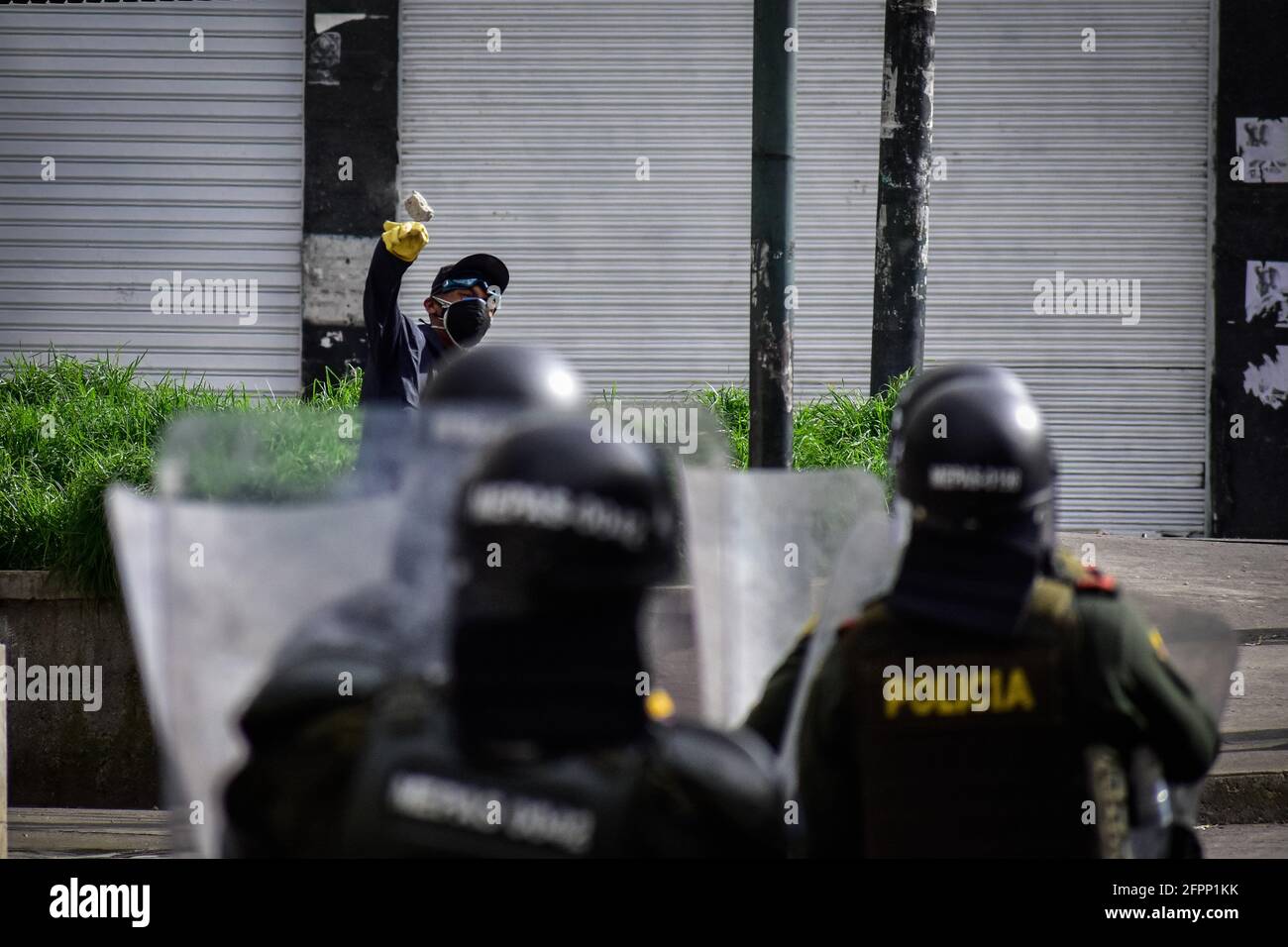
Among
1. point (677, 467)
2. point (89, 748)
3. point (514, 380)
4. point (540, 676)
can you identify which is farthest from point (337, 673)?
point (89, 748)

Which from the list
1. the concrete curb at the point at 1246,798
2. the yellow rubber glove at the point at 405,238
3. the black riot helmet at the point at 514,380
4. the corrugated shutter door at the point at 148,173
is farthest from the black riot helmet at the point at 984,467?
the corrugated shutter door at the point at 148,173

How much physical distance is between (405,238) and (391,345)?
2.06ft

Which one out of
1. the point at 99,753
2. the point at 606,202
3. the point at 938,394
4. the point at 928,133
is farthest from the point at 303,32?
the point at 938,394

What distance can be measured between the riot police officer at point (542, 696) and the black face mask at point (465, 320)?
4087 mm

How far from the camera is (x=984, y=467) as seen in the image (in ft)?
7.09

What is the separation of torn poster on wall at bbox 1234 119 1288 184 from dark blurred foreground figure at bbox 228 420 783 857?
11698mm

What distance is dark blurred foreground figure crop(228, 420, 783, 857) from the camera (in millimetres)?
1514

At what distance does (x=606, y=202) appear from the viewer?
39.7 feet

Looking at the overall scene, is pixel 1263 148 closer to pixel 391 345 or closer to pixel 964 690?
pixel 391 345

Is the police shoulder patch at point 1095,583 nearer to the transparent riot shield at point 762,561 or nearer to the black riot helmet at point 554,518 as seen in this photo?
the transparent riot shield at point 762,561

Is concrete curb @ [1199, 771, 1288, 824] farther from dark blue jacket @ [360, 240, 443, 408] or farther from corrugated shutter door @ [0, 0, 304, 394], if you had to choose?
corrugated shutter door @ [0, 0, 304, 394]

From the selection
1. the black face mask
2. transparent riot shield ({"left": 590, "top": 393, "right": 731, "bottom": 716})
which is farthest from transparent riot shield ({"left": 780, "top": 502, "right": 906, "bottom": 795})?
the black face mask

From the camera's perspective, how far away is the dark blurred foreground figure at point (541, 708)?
1.51 metres
